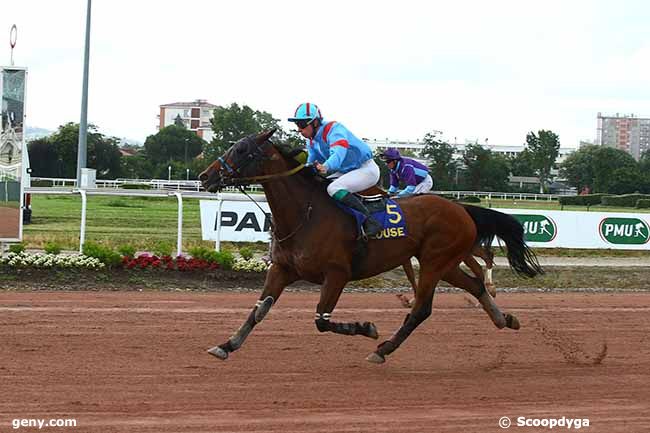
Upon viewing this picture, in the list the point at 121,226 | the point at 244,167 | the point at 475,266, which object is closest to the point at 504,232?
the point at 475,266

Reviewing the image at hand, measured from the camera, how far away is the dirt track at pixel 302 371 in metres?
6.07

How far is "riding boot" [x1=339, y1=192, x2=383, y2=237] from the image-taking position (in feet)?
26.6

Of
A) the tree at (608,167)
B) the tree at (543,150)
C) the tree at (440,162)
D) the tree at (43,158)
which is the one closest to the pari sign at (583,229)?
the tree at (440,162)

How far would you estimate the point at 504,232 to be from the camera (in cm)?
952

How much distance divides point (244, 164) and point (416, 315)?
81.9 inches

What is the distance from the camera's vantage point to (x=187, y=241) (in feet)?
64.0

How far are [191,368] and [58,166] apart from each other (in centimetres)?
5122

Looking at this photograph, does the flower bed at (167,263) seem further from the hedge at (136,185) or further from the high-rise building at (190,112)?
the high-rise building at (190,112)

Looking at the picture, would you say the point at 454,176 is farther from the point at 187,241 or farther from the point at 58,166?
the point at 58,166

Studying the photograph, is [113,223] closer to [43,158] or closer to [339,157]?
[339,157]

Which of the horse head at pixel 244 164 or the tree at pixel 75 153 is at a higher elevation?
the tree at pixel 75 153

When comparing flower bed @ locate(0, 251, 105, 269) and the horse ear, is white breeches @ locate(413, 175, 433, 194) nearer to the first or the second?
the horse ear

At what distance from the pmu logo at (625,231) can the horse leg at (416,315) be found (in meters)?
12.6

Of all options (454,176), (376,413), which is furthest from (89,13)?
(376,413)
